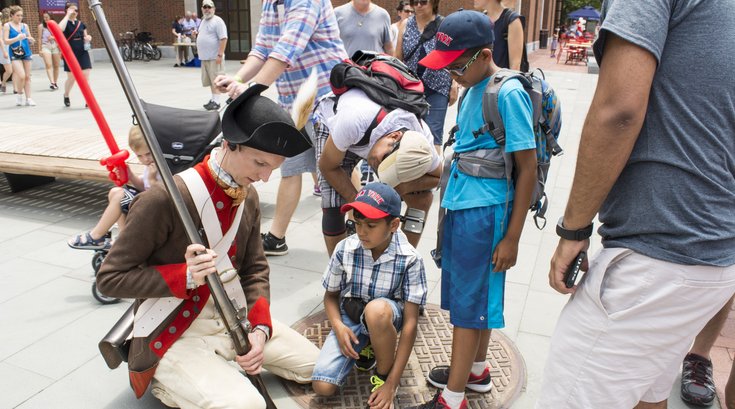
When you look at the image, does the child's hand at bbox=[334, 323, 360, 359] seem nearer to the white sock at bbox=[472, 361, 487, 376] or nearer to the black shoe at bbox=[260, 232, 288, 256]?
the white sock at bbox=[472, 361, 487, 376]

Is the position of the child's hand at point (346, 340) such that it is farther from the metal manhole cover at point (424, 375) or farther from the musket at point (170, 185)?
the musket at point (170, 185)

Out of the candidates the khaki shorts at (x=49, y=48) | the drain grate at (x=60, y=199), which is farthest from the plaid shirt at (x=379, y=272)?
the khaki shorts at (x=49, y=48)

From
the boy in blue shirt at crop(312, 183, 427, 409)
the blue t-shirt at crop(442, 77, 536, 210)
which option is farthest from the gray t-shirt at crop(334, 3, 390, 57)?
the blue t-shirt at crop(442, 77, 536, 210)

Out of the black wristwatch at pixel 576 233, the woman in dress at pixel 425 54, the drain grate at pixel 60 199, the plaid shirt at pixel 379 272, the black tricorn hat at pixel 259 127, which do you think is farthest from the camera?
the drain grate at pixel 60 199

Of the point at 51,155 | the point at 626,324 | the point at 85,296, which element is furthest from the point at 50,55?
the point at 626,324

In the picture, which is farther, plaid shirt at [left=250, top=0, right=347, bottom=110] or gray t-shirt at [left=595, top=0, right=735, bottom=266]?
plaid shirt at [left=250, top=0, right=347, bottom=110]

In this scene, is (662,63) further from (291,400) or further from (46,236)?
(46,236)

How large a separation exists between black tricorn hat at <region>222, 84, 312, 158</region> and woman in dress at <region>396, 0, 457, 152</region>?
3.11m

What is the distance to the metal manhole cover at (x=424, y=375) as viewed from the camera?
286cm

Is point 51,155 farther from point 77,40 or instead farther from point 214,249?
point 77,40

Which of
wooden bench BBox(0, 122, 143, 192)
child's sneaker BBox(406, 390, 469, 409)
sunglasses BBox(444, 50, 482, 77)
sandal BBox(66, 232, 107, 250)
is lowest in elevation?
child's sneaker BBox(406, 390, 469, 409)

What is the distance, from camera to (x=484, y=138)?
2424mm

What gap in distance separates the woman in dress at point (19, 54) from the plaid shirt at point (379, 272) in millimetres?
10516

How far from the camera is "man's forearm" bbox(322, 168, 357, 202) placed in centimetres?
333
